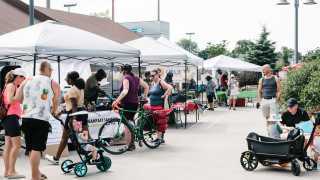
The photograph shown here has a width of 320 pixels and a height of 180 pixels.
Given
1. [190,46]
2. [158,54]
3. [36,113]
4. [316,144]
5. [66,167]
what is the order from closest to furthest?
1. [36,113]
2. [66,167]
3. [316,144]
4. [158,54]
5. [190,46]

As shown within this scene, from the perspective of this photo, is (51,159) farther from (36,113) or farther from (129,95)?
(36,113)

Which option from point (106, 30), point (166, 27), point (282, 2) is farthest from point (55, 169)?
point (166, 27)

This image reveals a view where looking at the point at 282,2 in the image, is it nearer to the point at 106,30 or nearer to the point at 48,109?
the point at 48,109

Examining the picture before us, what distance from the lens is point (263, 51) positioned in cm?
5394

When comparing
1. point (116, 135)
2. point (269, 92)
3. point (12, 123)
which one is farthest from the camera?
point (269, 92)

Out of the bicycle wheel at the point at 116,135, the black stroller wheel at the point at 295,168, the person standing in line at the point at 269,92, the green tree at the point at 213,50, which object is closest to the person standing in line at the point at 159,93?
the bicycle wheel at the point at 116,135

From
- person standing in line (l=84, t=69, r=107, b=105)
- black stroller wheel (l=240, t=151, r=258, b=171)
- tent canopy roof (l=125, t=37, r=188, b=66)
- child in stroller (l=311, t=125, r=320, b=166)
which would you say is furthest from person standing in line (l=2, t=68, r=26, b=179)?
tent canopy roof (l=125, t=37, r=188, b=66)

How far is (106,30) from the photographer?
130 ft

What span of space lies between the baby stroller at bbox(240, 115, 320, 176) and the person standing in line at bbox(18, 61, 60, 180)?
3.34m

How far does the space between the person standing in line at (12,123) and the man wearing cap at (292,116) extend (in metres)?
4.32

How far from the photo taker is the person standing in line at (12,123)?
28.1 feet

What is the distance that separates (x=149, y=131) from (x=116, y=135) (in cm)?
95

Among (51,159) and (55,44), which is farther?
(55,44)

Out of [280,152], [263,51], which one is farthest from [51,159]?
[263,51]
